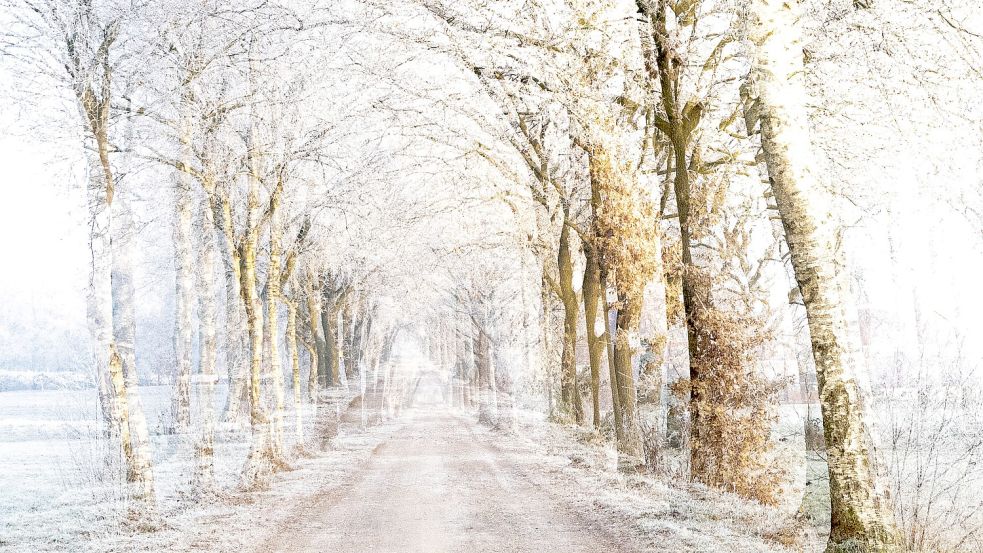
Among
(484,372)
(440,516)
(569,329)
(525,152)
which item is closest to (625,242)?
(525,152)

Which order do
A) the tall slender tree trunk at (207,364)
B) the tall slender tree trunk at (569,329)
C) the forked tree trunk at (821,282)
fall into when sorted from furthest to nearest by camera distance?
the tall slender tree trunk at (569,329) → the tall slender tree trunk at (207,364) → the forked tree trunk at (821,282)

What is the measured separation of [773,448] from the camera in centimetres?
1106

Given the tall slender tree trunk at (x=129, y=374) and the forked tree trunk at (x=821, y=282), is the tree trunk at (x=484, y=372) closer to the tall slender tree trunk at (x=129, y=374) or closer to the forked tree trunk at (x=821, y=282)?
the tall slender tree trunk at (x=129, y=374)

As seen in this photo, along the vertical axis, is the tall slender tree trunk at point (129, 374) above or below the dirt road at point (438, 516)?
above

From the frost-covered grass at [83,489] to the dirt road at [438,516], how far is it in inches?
69.8

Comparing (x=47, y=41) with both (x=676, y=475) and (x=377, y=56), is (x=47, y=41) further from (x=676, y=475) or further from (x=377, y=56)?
(x=676, y=475)

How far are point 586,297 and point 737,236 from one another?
7.87 m

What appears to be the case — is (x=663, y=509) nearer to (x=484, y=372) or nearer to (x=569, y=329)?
(x=569, y=329)

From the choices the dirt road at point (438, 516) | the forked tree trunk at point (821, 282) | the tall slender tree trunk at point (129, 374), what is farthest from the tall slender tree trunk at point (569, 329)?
the forked tree trunk at point (821, 282)

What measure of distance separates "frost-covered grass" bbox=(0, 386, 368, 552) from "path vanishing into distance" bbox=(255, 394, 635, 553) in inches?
69.4

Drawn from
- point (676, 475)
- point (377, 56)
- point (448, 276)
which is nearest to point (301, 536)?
point (676, 475)

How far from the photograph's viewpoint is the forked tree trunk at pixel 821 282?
654 centimetres

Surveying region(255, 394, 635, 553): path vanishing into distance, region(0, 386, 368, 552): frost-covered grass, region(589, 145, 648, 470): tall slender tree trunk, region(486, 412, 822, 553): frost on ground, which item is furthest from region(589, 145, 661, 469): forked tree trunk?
region(0, 386, 368, 552): frost-covered grass

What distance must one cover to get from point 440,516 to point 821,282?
6.46 m
